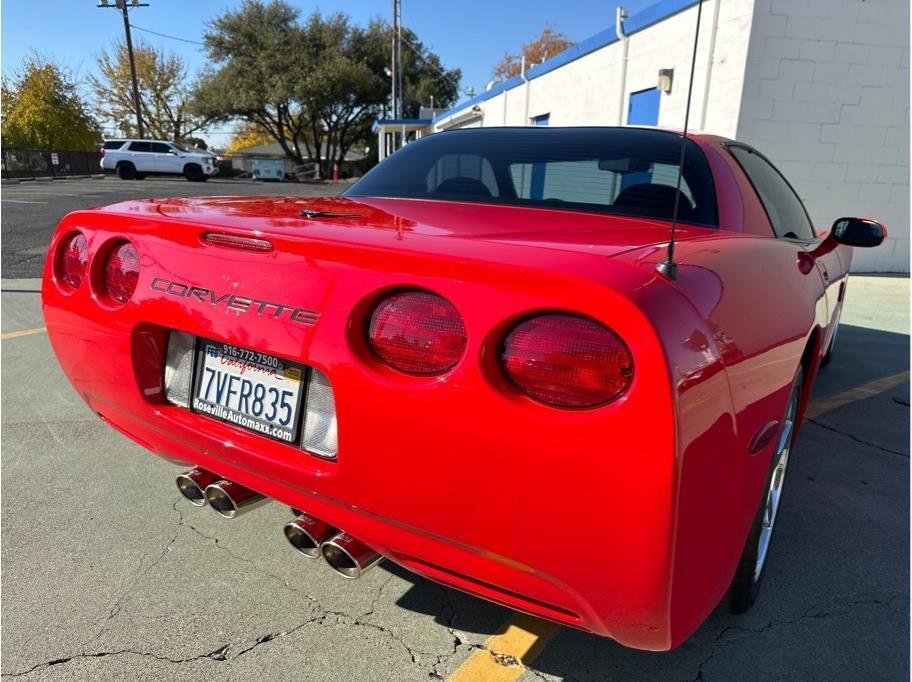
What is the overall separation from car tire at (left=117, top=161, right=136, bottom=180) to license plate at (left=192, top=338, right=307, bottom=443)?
110ft

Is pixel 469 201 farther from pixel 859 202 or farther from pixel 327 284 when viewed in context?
pixel 859 202

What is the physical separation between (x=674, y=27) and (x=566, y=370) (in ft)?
35.2

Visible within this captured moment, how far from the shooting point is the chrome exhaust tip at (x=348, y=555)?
5.20 feet

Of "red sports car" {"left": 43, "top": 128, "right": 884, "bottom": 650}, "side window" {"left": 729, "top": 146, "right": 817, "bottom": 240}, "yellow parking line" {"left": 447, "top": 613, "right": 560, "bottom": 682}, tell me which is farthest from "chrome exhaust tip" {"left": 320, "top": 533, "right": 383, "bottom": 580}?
"side window" {"left": 729, "top": 146, "right": 817, "bottom": 240}

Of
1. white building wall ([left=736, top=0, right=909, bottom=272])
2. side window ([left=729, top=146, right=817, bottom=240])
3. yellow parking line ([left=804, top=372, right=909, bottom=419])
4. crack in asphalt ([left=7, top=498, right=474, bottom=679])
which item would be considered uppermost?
white building wall ([left=736, top=0, right=909, bottom=272])

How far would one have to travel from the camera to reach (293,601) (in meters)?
1.98

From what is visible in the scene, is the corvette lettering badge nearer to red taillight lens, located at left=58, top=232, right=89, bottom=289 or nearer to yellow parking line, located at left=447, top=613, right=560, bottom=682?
red taillight lens, located at left=58, top=232, right=89, bottom=289

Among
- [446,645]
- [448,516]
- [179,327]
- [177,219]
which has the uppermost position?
[177,219]

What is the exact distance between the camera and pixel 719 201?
6.92ft

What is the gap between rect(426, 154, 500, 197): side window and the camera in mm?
2484

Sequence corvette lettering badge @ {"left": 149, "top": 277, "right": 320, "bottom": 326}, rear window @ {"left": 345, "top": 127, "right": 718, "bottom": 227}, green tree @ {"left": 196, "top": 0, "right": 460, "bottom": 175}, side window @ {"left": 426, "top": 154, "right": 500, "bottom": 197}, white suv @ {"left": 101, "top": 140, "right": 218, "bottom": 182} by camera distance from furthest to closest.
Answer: green tree @ {"left": 196, "top": 0, "right": 460, "bottom": 175} → white suv @ {"left": 101, "top": 140, "right": 218, "bottom": 182} → side window @ {"left": 426, "top": 154, "right": 500, "bottom": 197} → rear window @ {"left": 345, "top": 127, "right": 718, "bottom": 227} → corvette lettering badge @ {"left": 149, "top": 277, "right": 320, "bottom": 326}

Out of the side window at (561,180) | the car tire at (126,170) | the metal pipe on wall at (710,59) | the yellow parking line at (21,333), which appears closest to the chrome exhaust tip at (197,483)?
the side window at (561,180)

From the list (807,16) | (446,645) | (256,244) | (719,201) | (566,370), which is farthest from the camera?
(807,16)

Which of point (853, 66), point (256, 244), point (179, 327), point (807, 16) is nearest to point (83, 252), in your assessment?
point (179, 327)
